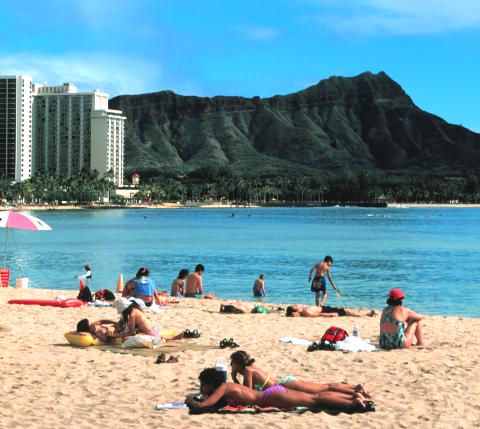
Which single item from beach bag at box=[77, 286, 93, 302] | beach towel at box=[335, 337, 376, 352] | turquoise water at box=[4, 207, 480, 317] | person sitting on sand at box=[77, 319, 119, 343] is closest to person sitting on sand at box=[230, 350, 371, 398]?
beach towel at box=[335, 337, 376, 352]

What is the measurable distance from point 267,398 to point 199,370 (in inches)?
116

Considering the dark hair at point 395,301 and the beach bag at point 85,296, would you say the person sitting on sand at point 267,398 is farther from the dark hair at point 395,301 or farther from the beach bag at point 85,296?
the beach bag at point 85,296

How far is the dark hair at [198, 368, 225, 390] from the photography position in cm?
995

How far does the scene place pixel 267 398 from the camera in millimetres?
10086

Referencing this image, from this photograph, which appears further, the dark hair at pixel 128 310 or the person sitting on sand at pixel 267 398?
the dark hair at pixel 128 310

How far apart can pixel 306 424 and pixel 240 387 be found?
1.09 metres

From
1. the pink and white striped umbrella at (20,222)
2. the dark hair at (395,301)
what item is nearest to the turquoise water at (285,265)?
the pink and white striped umbrella at (20,222)

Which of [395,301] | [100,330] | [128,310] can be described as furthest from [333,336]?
[100,330]

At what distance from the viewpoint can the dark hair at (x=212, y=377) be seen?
9.95 meters

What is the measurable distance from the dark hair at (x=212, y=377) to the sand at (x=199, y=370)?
1.41ft

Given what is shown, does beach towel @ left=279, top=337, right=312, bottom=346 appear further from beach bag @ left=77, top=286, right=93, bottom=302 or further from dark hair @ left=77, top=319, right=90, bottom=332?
beach bag @ left=77, top=286, right=93, bottom=302

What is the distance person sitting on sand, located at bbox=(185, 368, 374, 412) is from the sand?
167 mm

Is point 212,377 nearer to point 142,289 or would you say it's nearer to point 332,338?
point 332,338

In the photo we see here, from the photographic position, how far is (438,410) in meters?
10.2
